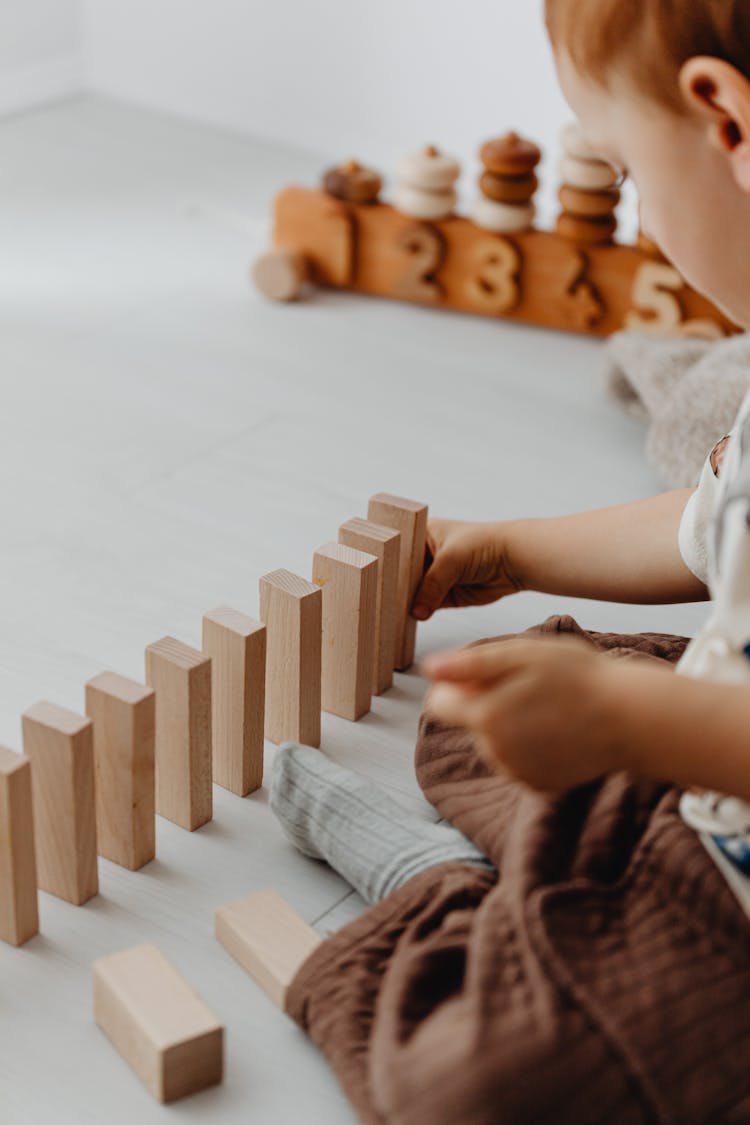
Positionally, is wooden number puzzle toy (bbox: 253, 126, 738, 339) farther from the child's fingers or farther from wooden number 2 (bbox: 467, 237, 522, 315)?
the child's fingers

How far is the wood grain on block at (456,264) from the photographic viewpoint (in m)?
1.71

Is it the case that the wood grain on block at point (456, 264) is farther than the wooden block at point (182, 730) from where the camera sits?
Yes

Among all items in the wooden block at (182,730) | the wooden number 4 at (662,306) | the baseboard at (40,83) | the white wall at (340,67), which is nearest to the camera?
the wooden block at (182,730)

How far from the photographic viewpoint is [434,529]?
1.10m

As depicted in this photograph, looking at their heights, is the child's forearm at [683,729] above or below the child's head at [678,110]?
below

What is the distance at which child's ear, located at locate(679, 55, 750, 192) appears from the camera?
0.63 metres

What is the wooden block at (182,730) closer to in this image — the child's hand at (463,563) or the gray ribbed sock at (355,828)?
the gray ribbed sock at (355,828)

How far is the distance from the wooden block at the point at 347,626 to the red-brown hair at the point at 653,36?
393 mm

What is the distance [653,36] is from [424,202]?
112cm

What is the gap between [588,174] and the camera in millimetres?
1667

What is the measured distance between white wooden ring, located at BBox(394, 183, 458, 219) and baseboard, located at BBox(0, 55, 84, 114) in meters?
1.10

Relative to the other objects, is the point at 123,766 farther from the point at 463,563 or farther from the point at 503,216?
the point at 503,216

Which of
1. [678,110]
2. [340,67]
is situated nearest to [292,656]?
[678,110]

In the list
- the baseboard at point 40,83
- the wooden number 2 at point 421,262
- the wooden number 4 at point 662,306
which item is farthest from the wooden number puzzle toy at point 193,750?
the baseboard at point 40,83
